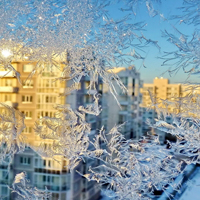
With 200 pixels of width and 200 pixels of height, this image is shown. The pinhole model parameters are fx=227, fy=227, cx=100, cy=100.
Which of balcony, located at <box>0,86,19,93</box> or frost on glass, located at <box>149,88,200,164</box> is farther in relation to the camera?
balcony, located at <box>0,86,19,93</box>

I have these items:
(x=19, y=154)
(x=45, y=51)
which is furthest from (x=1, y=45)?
(x=19, y=154)

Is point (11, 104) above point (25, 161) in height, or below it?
above

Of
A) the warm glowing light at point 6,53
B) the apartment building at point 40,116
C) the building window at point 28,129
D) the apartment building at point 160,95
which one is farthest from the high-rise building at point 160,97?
the warm glowing light at point 6,53

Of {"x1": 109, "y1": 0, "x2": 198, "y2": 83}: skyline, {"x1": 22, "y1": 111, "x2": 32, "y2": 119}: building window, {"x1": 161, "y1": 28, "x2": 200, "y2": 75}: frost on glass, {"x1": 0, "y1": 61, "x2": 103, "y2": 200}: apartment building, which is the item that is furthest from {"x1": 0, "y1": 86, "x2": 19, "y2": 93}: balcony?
{"x1": 161, "y1": 28, "x2": 200, "y2": 75}: frost on glass

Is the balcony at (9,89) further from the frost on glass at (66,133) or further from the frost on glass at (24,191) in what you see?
the frost on glass at (24,191)

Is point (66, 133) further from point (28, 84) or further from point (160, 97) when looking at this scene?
point (160, 97)

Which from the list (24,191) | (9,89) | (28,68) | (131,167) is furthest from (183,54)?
(24,191)

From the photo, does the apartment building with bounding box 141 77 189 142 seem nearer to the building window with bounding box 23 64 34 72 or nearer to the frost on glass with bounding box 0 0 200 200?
the frost on glass with bounding box 0 0 200 200
